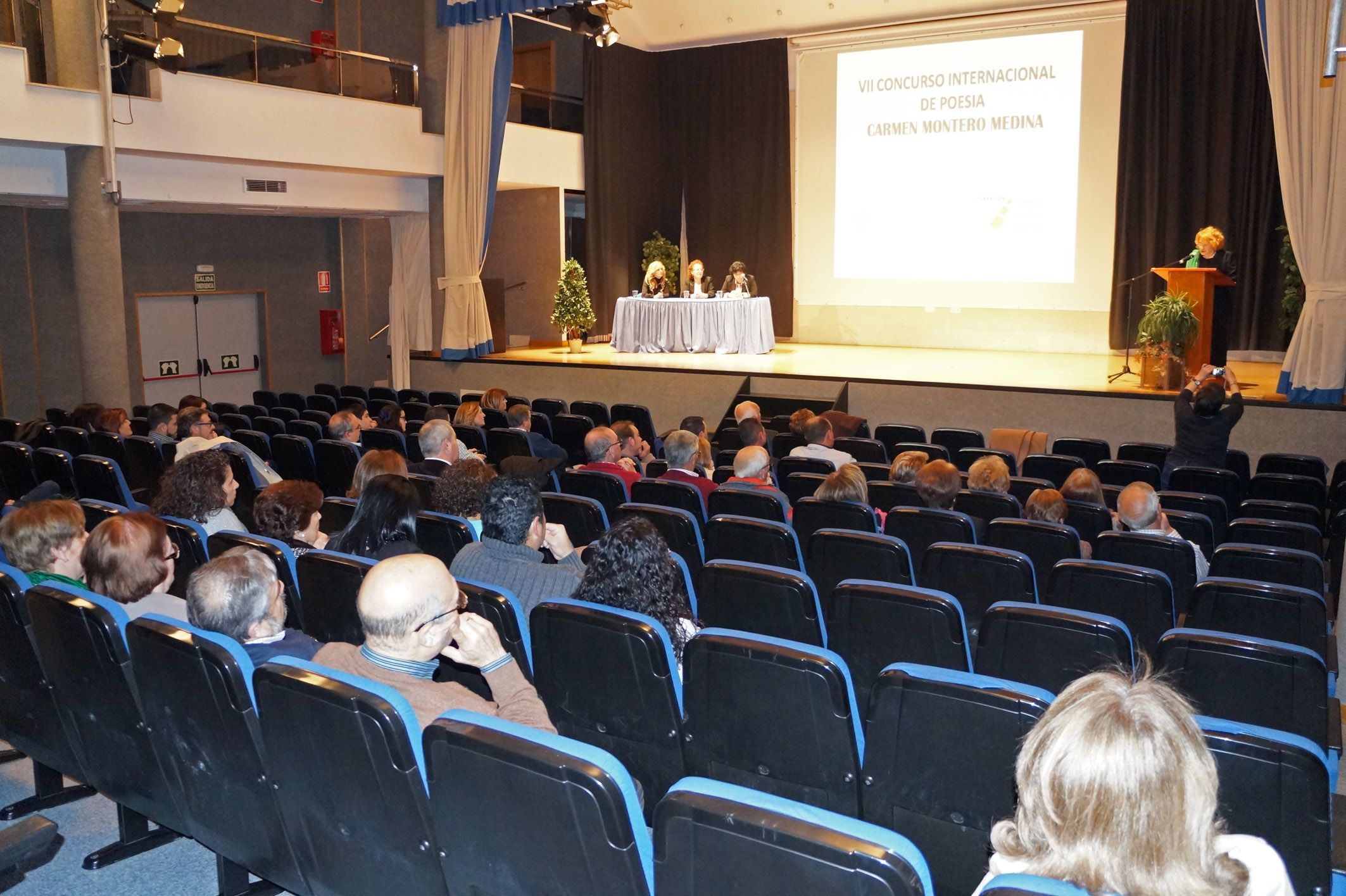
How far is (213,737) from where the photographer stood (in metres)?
2.34

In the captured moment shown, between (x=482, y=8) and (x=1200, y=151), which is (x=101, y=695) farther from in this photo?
(x=1200, y=151)

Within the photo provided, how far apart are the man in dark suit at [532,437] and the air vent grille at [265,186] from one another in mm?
6142

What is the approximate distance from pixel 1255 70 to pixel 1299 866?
12.7 m

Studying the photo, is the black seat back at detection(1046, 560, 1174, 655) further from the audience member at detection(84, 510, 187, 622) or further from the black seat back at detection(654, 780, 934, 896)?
the audience member at detection(84, 510, 187, 622)

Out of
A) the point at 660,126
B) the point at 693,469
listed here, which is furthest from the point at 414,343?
the point at 693,469

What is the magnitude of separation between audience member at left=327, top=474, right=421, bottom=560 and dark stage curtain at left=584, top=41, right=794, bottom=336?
1210 cm

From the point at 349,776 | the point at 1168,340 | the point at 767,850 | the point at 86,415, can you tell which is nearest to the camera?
the point at 767,850

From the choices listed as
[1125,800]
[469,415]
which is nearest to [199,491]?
[469,415]

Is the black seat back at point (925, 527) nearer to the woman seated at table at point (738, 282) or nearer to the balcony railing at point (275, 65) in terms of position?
the balcony railing at point (275, 65)

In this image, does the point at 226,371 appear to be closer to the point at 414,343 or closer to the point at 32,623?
the point at 414,343

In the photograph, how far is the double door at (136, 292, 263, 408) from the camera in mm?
13312

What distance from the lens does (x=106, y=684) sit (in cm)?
259

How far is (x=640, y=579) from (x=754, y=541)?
4.66 feet

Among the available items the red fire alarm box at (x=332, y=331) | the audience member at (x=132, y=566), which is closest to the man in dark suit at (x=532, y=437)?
the audience member at (x=132, y=566)
